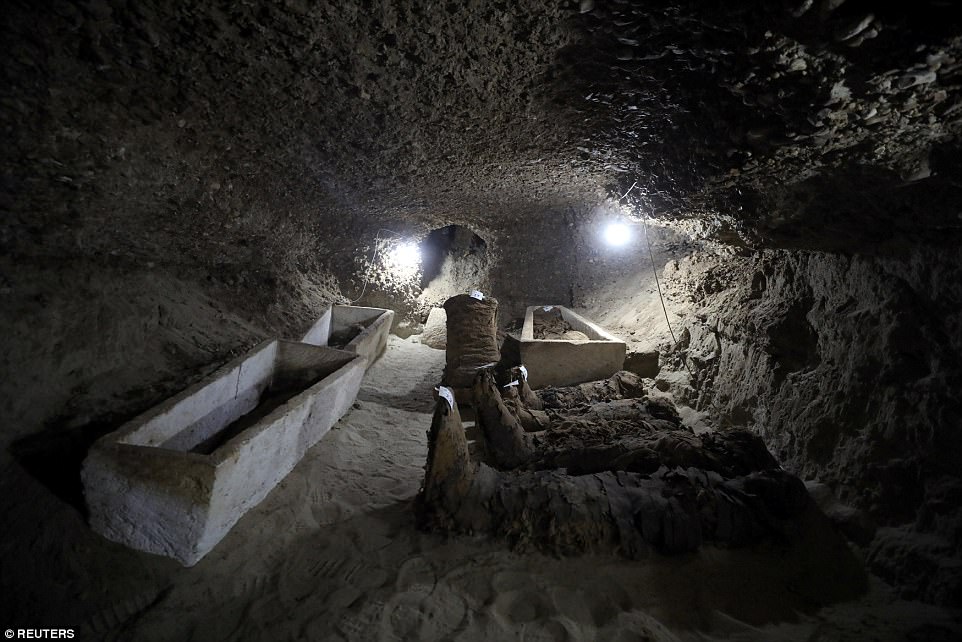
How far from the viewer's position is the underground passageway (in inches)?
68.9

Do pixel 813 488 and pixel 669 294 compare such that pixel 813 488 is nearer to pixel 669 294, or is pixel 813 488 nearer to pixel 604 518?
pixel 604 518

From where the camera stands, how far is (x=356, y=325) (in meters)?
5.55

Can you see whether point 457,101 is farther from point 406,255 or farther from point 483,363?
point 406,255

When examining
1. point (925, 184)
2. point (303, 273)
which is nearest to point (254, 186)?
point (303, 273)

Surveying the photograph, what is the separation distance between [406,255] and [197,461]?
6.53m

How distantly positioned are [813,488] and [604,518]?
1605 millimetres

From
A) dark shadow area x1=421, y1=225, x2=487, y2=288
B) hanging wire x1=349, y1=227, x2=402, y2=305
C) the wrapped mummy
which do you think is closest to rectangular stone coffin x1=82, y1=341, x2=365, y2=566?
Answer: the wrapped mummy

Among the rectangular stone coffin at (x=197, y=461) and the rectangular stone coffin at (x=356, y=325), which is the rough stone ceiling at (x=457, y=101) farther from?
the rectangular stone coffin at (x=197, y=461)

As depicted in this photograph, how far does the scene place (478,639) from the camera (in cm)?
162

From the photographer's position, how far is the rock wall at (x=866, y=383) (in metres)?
2.00

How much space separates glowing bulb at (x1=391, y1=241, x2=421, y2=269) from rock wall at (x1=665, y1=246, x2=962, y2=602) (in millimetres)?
5628

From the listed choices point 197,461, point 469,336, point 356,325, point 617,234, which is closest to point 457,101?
point 469,336

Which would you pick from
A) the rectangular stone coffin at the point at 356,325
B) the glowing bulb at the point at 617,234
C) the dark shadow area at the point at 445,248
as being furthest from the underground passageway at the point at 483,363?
the dark shadow area at the point at 445,248

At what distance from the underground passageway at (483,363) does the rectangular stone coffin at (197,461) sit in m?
0.02
